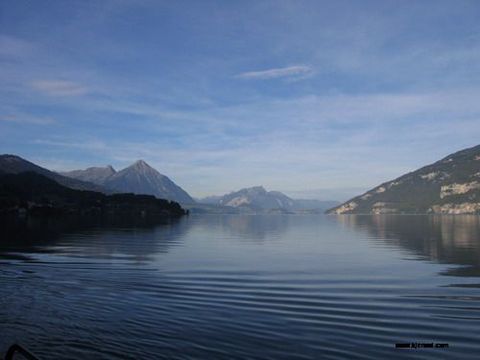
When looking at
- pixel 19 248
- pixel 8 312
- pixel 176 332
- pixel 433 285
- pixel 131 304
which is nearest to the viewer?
pixel 176 332

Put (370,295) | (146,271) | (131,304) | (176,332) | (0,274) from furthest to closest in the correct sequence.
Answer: (146,271), (0,274), (370,295), (131,304), (176,332)

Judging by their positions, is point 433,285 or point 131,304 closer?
point 131,304

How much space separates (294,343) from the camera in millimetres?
21188

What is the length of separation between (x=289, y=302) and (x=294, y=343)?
9.67m

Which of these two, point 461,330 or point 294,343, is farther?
point 461,330

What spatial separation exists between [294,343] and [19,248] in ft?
198

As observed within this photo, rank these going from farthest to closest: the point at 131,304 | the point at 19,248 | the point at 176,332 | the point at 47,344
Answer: the point at 19,248 → the point at 131,304 → the point at 176,332 → the point at 47,344

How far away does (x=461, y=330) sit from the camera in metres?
24.1

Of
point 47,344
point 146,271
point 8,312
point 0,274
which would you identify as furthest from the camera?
point 146,271

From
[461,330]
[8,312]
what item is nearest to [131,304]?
[8,312]

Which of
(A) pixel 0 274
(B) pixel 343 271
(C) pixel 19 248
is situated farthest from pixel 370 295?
(C) pixel 19 248

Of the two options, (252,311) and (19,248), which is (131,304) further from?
(19,248)

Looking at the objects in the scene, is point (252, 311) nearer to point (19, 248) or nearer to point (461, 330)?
point (461, 330)

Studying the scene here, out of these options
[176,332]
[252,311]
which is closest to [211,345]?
[176,332]
